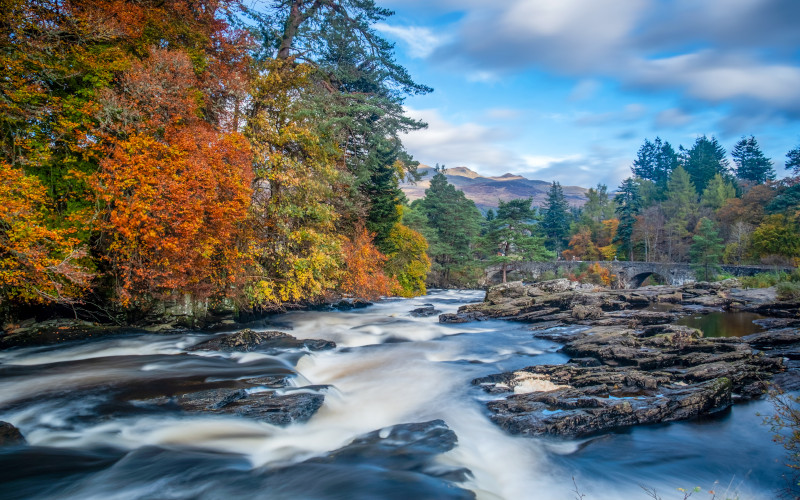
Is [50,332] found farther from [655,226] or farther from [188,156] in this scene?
[655,226]

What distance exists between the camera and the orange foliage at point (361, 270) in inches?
805

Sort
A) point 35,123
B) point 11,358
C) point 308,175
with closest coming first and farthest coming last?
1. point 11,358
2. point 35,123
3. point 308,175

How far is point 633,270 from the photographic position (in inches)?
1986

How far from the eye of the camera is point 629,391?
805cm

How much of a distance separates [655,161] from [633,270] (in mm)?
70346

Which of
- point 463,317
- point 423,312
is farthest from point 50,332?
point 463,317

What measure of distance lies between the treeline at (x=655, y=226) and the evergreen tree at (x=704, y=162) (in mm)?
225

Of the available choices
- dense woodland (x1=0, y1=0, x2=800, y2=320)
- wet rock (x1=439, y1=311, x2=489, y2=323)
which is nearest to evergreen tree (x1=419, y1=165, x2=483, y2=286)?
dense woodland (x1=0, y1=0, x2=800, y2=320)

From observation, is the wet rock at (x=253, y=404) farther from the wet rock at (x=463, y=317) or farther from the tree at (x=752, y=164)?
the tree at (x=752, y=164)

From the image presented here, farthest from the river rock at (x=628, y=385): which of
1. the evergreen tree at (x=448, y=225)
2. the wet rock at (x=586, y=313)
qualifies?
the evergreen tree at (x=448, y=225)

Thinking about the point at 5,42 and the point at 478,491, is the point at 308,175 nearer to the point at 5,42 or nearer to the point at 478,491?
the point at 5,42

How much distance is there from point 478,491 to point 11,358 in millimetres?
11549

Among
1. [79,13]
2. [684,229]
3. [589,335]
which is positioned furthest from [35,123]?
[684,229]

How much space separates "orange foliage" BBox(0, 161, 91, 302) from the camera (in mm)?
8797
